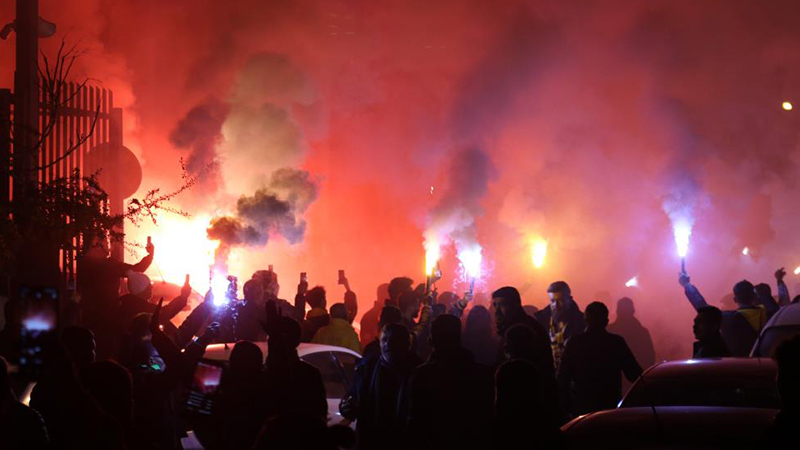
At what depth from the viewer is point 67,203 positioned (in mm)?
12734

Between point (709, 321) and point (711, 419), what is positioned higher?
point (709, 321)

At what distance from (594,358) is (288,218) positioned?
15854 mm

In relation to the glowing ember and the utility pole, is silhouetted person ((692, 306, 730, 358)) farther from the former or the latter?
the glowing ember

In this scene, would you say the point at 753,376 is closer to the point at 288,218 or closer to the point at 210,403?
the point at 210,403

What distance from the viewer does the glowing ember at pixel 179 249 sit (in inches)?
1099

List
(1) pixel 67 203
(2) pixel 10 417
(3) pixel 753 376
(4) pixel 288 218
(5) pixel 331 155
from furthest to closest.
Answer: (5) pixel 331 155, (4) pixel 288 218, (1) pixel 67 203, (3) pixel 753 376, (2) pixel 10 417

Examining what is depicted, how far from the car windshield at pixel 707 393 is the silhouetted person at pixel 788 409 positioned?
2.15 metres

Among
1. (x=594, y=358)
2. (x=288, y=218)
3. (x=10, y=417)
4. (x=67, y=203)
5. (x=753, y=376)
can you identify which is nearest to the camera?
→ (x=10, y=417)

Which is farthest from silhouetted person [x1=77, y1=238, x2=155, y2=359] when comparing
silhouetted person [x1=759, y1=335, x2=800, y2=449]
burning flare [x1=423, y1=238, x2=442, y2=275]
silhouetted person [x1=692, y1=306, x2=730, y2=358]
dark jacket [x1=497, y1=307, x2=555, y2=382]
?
silhouetted person [x1=759, y1=335, x2=800, y2=449]

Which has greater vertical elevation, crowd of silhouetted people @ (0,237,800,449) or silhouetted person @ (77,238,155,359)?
silhouetted person @ (77,238,155,359)

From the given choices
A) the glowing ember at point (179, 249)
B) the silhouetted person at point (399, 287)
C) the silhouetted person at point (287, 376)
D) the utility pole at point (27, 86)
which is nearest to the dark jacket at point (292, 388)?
the silhouetted person at point (287, 376)

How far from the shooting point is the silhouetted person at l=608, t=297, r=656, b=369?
12.5 meters

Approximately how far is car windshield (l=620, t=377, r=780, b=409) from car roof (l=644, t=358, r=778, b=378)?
39 millimetres

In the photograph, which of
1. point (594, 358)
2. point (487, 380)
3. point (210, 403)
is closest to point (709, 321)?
point (594, 358)
